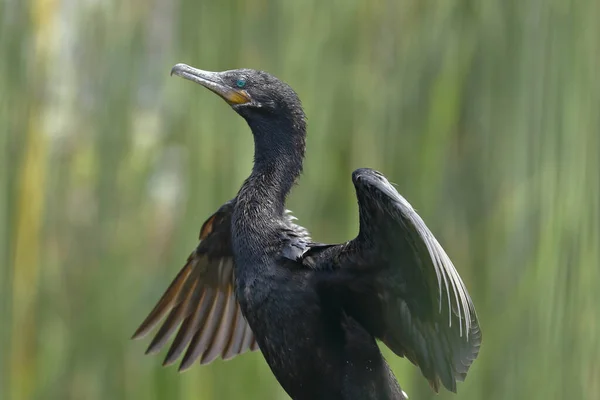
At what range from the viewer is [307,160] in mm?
2400

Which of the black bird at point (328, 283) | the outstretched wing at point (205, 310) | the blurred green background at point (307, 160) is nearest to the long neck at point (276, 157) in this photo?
the black bird at point (328, 283)

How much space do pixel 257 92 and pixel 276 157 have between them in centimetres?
14

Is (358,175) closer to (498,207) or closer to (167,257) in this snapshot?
(498,207)

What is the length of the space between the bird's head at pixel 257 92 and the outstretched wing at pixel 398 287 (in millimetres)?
349

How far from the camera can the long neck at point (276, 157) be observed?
2213 mm

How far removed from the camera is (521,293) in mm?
2305

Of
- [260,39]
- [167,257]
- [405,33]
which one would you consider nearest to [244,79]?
[260,39]

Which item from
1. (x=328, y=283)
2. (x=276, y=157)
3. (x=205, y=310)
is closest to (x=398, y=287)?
(x=328, y=283)

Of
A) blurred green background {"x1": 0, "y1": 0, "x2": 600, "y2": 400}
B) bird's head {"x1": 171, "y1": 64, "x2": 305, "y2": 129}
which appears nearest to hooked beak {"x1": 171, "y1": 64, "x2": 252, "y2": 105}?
bird's head {"x1": 171, "y1": 64, "x2": 305, "y2": 129}

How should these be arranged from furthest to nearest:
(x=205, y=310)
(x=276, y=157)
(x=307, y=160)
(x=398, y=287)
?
(x=205, y=310)
(x=307, y=160)
(x=276, y=157)
(x=398, y=287)

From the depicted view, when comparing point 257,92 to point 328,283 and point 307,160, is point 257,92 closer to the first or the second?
point 307,160

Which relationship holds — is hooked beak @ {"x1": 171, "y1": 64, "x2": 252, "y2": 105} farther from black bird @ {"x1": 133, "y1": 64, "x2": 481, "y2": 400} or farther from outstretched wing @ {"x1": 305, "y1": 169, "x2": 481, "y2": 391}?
outstretched wing @ {"x1": 305, "y1": 169, "x2": 481, "y2": 391}

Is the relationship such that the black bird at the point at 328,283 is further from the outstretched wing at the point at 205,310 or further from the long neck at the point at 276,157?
the outstretched wing at the point at 205,310

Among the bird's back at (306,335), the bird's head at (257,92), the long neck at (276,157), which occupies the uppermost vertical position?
the bird's head at (257,92)
